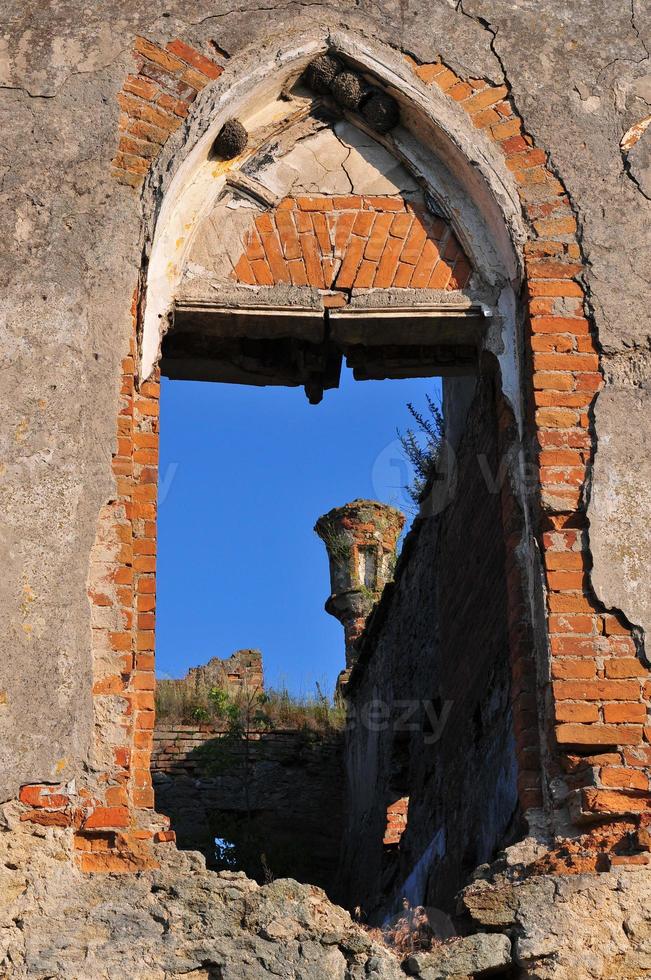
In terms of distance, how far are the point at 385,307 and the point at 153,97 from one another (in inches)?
50.3

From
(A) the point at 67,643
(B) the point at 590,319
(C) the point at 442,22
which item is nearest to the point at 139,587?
(A) the point at 67,643

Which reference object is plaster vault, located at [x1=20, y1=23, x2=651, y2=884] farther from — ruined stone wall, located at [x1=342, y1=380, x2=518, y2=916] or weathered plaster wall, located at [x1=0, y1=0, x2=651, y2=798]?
ruined stone wall, located at [x1=342, y1=380, x2=518, y2=916]

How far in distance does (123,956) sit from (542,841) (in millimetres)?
1464

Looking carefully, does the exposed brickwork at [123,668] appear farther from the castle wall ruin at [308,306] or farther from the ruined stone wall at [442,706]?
the ruined stone wall at [442,706]

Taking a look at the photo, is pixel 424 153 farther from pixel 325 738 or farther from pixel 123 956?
pixel 325 738

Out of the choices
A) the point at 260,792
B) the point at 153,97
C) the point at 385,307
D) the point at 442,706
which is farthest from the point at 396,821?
the point at 153,97

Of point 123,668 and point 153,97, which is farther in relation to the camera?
point 153,97

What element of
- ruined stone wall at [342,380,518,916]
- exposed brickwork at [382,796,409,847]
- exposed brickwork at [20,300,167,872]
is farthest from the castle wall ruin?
exposed brickwork at [382,796,409,847]

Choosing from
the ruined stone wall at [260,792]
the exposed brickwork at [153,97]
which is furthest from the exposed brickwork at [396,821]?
the exposed brickwork at [153,97]

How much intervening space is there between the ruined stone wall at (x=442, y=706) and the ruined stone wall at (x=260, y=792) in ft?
2.34

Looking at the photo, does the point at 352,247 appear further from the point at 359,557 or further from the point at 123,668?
the point at 359,557

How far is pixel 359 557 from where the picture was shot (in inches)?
609

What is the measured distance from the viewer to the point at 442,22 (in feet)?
18.6

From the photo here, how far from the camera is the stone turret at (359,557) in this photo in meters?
15.5
